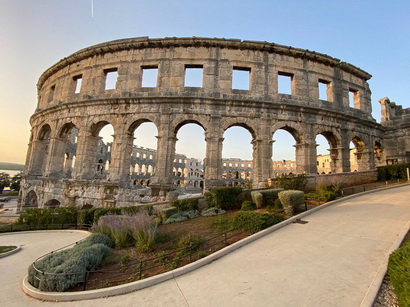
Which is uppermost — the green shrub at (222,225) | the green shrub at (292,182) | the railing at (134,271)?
the green shrub at (292,182)

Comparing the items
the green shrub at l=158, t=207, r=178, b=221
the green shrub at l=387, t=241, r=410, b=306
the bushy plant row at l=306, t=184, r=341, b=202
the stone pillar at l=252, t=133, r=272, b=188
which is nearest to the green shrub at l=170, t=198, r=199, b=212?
the green shrub at l=158, t=207, r=178, b=221

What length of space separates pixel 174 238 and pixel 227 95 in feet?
37.7

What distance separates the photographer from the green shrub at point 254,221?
657cm

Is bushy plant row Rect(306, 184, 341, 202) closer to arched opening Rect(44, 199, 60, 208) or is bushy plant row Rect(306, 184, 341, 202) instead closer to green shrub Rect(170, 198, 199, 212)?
green shrub Rect(170, 198, 199, 212)

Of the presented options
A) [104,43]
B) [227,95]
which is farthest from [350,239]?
[104,43]

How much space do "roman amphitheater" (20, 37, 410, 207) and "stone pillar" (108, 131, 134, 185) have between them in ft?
0.25

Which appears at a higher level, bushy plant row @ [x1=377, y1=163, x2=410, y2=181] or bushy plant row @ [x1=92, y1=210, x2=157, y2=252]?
bushy plant row @ [x1=377, y1=163, x2=410, y2=181]

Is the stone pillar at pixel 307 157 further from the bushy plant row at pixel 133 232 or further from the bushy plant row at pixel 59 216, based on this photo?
the bushy plant row at pixel 133 232

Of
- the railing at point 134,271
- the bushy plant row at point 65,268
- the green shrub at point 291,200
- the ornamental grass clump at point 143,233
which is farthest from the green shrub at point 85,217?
the green shrub at point 291,200

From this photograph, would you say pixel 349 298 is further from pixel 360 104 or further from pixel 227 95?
pixel 360 104

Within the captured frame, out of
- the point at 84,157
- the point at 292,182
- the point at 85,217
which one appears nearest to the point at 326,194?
the point at 292,182

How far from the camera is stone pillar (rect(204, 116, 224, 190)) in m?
13.7

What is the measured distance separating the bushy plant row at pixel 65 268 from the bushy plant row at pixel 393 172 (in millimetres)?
20644

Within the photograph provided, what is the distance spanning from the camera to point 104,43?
16.8 meters
